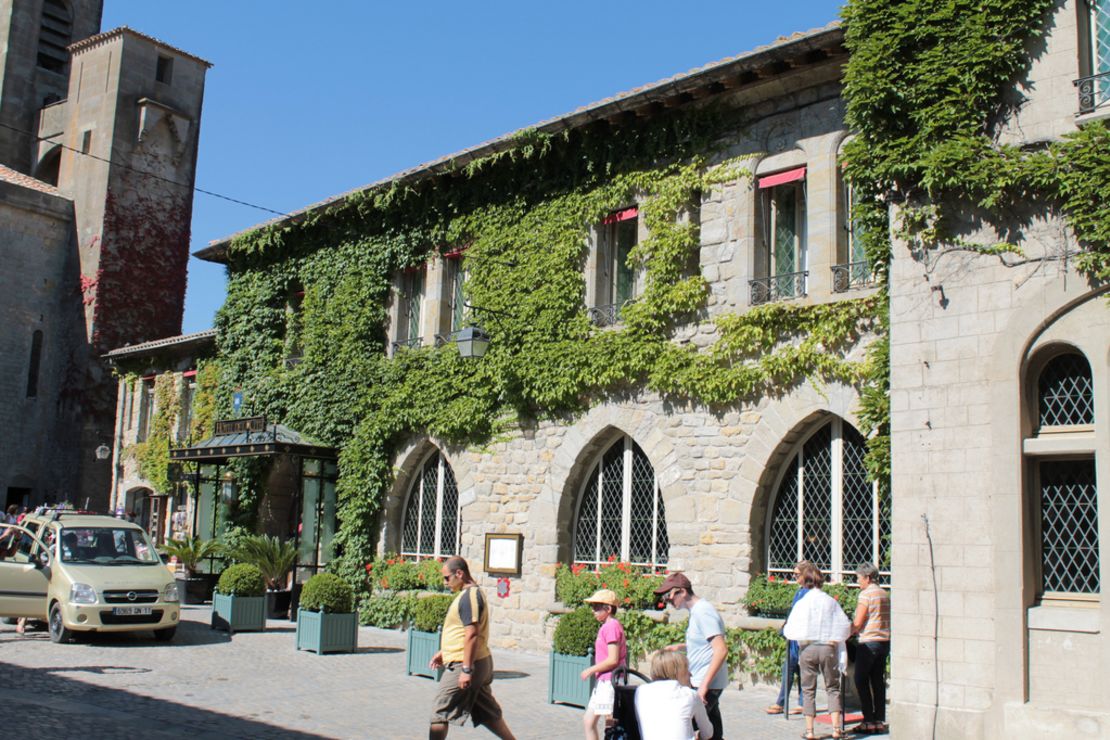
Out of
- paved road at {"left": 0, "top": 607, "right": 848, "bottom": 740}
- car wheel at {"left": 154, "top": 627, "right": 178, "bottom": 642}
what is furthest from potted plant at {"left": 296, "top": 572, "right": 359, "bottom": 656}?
car wheel at {"left": 154, "top": 627, "right": 178, "bottom": 642}

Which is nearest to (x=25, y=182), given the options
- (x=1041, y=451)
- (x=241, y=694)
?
(x=241, y=694)

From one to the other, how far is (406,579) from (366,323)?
4343 millimetres

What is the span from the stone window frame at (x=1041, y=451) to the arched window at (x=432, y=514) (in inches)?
372

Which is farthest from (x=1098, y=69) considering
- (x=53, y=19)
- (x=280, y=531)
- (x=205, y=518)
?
Answer: (x=53, y=19)

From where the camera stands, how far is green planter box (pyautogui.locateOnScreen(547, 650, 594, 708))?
10500mm

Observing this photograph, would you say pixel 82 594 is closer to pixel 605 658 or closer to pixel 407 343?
pixel 407 343

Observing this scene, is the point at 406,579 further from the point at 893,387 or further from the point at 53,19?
the point at 53,19

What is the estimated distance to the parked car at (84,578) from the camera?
44.6ft

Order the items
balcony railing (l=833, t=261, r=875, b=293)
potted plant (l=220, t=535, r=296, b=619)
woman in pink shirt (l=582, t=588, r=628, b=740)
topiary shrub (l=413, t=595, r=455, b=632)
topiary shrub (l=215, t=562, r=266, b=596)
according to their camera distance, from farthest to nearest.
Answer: potted plant (l=220, t=535, r=296, b=619) < topiary shrub (l=215, t=562, r=266, b=596) < topiary shrub (l=413, t=595, r=455, b=632) < balcony railing (l=833, t=261, r=875, b=293) < woman in pink shirt (l=582, t=588, r=628, b=740)

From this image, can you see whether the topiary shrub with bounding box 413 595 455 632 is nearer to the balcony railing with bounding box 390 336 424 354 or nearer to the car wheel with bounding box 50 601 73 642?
the car wheel with bounding box 50 601 73 642

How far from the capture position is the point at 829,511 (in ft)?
39.0

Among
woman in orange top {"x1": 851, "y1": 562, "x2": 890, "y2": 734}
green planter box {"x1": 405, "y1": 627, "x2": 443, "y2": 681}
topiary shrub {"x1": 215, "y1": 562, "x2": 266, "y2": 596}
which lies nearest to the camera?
woman in orange top {"x1": 851, "y1": 562, "x2": 890, "y2": 734}

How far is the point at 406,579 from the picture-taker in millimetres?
16438

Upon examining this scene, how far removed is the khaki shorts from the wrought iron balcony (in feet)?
24.1
